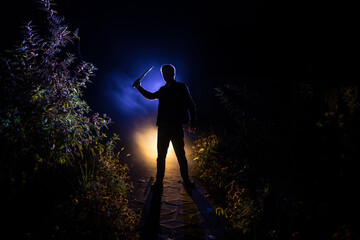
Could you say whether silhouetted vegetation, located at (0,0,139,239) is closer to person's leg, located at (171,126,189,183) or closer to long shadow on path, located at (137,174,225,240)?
long shadow on path, located at (137,174,225,240)

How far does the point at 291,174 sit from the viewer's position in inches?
109

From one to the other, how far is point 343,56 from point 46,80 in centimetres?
1136

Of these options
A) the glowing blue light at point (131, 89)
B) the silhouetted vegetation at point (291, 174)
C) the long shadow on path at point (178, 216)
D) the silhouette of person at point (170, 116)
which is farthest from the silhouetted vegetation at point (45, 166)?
the glowing blue light at point (131, 89)

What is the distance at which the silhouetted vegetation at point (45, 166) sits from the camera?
2.10 metres

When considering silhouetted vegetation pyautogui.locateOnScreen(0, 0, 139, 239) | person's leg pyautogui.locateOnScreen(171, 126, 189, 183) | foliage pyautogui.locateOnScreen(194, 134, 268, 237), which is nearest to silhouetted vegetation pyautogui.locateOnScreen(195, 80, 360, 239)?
foliage pyautogui.locateOnScreen(194, 134, 268, 237)

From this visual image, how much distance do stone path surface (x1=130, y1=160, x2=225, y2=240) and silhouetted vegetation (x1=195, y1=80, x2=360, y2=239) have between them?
0.93 feet

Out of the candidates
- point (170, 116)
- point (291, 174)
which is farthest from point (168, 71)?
point (291, 174)

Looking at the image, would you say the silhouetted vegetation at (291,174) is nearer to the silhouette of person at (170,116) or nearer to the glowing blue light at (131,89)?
the silhouette of person at (170,116)

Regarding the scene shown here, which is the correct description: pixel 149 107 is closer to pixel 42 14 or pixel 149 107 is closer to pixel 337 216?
pixel 42 14

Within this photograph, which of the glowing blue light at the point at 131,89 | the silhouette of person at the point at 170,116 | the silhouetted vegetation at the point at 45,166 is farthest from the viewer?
the glowing blue light at the point at 131,89

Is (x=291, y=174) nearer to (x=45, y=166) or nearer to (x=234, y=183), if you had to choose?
(x=234, y=183)

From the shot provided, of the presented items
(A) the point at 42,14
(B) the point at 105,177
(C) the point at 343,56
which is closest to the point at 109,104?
(A) the point at 42,14

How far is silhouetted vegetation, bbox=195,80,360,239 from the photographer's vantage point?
2.18 meters

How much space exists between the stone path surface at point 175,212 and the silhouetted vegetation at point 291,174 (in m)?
0.28
